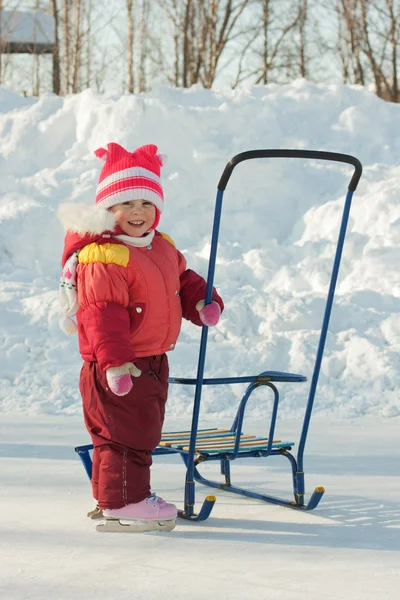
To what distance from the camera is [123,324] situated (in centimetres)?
337

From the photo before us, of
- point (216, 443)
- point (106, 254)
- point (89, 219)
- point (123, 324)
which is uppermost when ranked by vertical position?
point (89, 219)

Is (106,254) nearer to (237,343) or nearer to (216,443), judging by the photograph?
(216,443)

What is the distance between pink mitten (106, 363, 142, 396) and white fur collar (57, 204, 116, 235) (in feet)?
1.74

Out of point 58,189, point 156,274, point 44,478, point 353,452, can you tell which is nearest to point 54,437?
point 44,478

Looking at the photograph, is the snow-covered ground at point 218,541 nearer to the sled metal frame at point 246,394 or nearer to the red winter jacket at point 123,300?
the sled metal frame at point 246,394

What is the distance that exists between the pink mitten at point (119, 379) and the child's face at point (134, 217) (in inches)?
21.6

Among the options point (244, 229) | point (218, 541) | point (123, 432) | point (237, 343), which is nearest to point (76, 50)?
point (244, 229)

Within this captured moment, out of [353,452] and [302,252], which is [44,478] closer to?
[353,452]

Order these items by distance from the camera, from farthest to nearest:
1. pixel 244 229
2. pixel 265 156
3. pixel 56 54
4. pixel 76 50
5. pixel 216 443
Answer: pixel 56 54 < pixel 76 50 < pixel 244 229 < pixel 216 443 < pixel 265 156

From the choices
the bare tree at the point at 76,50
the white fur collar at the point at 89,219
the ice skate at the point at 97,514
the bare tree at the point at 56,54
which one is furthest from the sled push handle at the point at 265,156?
the bare tree at the point at 56,54

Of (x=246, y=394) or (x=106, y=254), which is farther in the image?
(x=246, y=394)

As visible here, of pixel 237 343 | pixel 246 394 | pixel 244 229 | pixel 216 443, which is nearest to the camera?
pixel 246 394

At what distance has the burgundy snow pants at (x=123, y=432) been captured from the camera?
11.3 feet

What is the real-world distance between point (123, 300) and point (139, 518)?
789 mm
